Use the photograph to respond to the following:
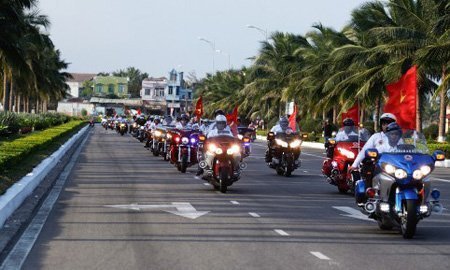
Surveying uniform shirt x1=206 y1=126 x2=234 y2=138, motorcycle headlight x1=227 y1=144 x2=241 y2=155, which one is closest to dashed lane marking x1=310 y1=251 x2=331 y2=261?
motorcycle headlight x1=227 y1=144 x2=241 y2=155

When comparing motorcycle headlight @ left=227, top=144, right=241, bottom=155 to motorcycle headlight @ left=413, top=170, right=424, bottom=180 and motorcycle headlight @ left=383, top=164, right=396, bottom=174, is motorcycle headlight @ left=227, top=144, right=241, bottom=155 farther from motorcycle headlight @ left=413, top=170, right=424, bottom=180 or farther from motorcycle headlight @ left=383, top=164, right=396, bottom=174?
motorcycle headlight @ left=413, top=170, right=424, bottom=180

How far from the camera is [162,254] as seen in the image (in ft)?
33.3

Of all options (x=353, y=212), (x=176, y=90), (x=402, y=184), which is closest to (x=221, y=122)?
(x=353, y=212)

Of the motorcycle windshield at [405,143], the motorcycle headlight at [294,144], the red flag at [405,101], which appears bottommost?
the motorcycle headlight at [294,144]

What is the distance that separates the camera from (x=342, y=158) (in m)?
19.1

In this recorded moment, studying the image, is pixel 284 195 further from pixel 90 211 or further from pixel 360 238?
pixel 360 238

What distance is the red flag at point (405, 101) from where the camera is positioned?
40.8 feet

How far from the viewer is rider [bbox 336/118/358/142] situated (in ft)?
64.1

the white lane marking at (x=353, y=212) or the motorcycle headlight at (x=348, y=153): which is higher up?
the motorcycle headlight at (x=348, y=153)

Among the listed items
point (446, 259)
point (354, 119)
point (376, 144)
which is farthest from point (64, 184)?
point (446, 259)

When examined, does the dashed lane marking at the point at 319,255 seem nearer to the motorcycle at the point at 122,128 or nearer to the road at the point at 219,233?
the road at the point at 219,233

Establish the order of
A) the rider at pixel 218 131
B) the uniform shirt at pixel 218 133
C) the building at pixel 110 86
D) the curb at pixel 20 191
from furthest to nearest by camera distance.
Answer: the building at pixel 110 86 → the uniform shirt at pixel 218 133 → the rider at pixel 218 131 → the curb at pixel 20 191

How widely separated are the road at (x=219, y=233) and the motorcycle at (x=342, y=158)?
319mm

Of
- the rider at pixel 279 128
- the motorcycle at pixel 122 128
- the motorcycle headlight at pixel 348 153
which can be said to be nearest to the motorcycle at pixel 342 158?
the motorcycle headlight at pixel 348 153
